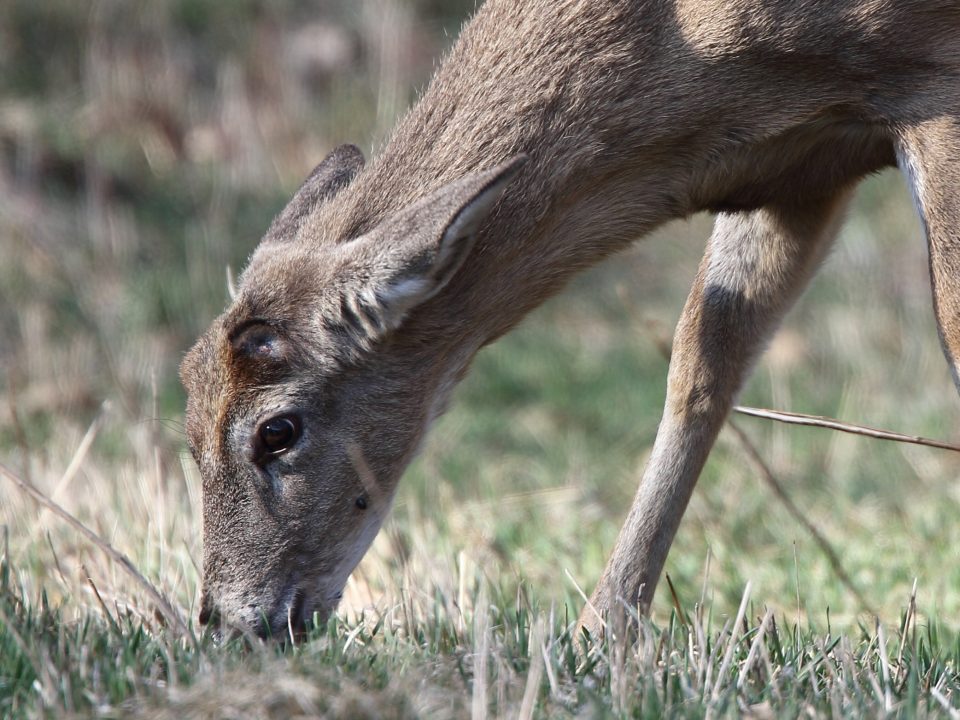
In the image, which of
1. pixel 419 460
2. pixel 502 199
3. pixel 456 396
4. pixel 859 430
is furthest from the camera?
pixel 419 460

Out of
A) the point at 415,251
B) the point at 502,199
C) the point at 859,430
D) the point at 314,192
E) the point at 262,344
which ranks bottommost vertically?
the point at 859,430

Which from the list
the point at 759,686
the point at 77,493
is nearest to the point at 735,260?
the point at 759,686

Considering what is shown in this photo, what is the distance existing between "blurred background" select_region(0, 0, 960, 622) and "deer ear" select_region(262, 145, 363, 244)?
3.56 ft

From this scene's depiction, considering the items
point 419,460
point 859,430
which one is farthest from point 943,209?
point 419,460

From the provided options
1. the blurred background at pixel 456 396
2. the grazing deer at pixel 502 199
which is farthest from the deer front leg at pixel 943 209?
the blurred background at pixel 456 396

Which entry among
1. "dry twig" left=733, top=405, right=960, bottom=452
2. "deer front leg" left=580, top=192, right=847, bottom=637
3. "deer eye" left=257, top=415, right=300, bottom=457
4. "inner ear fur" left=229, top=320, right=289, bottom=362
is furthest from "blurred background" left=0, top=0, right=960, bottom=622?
"inner ear fur" left=229, top=320, right=289, bottom=362

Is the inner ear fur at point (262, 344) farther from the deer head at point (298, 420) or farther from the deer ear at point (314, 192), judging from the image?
the deer ear at point (314, 192)

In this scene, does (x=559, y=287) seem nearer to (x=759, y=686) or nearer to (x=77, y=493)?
(x=759, y=686)

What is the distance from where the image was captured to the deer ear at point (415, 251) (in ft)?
13.3

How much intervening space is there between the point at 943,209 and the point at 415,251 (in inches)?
59.3

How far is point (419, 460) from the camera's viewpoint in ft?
26.2

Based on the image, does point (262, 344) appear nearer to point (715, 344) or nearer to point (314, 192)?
point (314, 192)

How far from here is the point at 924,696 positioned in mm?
3686

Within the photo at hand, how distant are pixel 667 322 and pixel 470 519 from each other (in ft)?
15.1
